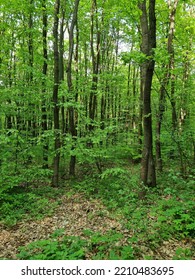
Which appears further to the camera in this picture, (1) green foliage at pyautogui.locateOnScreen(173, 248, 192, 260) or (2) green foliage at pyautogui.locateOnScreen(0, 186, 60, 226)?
(2) green foliage at pyautogui.locateOnScreen(0, 186, 60, 226)

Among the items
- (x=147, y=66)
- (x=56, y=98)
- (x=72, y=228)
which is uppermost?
(x=147, y=66)

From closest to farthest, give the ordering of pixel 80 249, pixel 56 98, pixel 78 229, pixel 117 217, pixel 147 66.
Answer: pixel 80 249
pixel 78 229
pixel 117 217
pixel 147 66
pixel 56 98

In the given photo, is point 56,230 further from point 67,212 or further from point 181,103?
point 181,103

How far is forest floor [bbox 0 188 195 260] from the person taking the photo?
448 cm

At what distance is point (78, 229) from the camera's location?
18.2 ft

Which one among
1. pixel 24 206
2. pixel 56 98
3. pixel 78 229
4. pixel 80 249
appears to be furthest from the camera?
pixel 56 98

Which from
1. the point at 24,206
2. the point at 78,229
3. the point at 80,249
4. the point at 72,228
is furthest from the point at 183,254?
the point at 24,206

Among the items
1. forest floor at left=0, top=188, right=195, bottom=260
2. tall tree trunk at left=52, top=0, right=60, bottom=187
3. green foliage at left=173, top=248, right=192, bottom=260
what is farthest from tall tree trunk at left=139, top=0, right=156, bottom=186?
tall tree trunk at left=52, top=0, right=60, bottom=187

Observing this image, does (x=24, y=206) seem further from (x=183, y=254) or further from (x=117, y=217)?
(x=183, y=254)

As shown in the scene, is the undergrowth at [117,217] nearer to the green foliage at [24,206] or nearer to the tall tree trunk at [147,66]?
the green foliage at [24,206]

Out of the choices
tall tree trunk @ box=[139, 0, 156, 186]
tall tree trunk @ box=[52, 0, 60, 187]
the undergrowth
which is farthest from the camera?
tall tree trunk @ box=[52, 0, 60, 187]

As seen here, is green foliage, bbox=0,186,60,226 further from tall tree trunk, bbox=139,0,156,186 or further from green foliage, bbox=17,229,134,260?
tall tree trunk, bbox=139,0,156,186

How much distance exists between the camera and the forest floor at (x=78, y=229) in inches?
177

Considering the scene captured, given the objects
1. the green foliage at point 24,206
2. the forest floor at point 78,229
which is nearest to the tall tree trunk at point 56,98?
the green foliage at point 24,206
